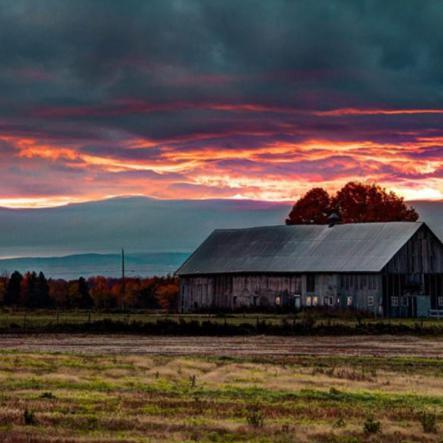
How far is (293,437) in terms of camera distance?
19.2 m

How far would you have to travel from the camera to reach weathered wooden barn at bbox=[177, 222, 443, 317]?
9062 centimetres

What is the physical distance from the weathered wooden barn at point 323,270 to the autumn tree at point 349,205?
1913 cm

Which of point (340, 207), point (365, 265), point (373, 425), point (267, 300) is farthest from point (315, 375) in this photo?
point (340, 207)

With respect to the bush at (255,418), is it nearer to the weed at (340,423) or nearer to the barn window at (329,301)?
the weed at (340,423)

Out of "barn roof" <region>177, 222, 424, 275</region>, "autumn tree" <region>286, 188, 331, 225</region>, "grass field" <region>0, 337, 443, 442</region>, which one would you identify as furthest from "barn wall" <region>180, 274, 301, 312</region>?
"grass field" <region>0, 337, 443, 442</region>

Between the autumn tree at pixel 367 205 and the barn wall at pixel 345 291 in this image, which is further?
the autumn tree at pixel 367 205

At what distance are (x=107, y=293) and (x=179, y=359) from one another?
124 metres

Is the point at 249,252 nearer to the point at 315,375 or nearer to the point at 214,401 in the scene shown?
the point at 315,375

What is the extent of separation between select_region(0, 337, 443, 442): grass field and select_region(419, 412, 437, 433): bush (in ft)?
0.14

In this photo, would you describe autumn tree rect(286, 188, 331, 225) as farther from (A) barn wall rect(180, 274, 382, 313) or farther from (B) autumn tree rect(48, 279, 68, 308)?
(B) autumn tree rect(48, 279, 68, 308)

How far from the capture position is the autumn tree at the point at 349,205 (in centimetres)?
12431

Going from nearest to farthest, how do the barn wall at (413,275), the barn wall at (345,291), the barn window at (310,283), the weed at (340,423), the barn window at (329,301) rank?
the weed at (340,423) < the barn wall at (345,291) < the barn wall at (413,275) < the barn window at (329,301) < the barn window at (310,283)

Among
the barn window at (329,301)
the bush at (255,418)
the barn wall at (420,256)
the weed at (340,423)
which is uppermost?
the barn wall at (420,256)

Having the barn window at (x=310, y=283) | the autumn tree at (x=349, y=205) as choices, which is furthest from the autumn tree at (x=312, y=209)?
the barn window at (x=310, y=283)
